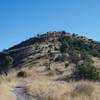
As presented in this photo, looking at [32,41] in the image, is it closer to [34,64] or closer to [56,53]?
[56,53]

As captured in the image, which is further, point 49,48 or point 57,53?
point 49,48

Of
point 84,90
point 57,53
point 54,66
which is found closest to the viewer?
point 84,90

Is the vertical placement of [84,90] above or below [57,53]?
below

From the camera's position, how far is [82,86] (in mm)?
23516

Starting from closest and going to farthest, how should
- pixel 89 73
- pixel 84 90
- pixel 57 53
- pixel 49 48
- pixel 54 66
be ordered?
pixel 84 90
pixel 89 73
pixel 54 66
pixel 57 53
pixel 49 48

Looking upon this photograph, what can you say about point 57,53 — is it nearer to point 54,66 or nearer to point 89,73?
point 54,66

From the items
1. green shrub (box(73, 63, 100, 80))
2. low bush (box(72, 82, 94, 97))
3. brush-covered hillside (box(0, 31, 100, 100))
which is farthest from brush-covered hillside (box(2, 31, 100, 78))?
low bush (box(72, 82, 94, 97))

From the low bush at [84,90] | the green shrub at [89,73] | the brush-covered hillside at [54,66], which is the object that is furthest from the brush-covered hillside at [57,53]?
the low bush at [84,90]

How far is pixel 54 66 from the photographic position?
77938 mm

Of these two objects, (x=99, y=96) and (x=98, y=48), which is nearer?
(x=99, y=96)

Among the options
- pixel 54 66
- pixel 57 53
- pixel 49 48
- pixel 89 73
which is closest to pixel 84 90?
pixel 89 73

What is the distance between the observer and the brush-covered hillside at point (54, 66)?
33.2 meters

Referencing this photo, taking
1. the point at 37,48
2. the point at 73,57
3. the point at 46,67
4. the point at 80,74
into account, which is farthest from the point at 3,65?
the point at 37,48

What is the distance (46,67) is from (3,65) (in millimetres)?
8576
